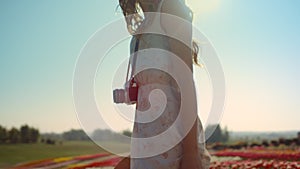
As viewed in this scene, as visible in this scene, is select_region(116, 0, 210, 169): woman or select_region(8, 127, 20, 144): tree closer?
select_region(116, 0, 210, 169): woman

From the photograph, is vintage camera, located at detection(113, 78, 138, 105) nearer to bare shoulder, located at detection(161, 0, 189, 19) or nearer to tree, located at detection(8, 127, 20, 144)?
bare shoulder, located at detection(161, 0, 189, 19)

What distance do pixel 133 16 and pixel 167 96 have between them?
1.33 ft

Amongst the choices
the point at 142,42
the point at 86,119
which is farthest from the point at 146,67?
the point at 86,119

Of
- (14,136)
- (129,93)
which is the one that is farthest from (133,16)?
(14,136)

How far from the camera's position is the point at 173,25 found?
5.31 ft

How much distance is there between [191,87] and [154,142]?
25cm

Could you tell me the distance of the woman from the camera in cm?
155

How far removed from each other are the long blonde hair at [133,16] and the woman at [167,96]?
0.07m

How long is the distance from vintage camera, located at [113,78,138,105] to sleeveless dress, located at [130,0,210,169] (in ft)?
0.09

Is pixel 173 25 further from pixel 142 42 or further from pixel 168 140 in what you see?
pixel 168 140

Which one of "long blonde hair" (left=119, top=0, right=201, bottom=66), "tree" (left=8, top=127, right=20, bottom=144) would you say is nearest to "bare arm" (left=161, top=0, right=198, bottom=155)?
"long blonde hair" (left=119, top=0, right=201, bottom=66)

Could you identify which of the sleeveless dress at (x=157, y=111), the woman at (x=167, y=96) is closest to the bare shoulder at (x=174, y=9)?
the woman at (x=167, y=96)

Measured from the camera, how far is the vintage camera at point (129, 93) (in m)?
1.64

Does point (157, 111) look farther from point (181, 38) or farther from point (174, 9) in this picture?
point (174, 9)
